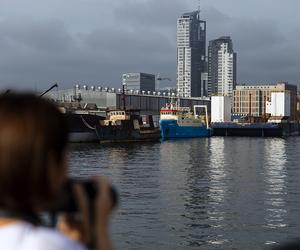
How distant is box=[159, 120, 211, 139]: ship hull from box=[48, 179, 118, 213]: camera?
86.8 meters

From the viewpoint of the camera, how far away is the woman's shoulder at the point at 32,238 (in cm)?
167

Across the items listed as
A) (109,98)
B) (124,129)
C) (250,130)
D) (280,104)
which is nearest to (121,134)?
(124,129)

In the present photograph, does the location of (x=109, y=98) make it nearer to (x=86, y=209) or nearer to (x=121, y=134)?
(x=121, y=134)

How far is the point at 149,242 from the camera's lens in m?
14.6

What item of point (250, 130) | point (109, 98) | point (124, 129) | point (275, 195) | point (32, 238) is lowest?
point (275, 195)

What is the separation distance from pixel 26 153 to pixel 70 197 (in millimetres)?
192

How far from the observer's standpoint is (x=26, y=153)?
173 centimetres

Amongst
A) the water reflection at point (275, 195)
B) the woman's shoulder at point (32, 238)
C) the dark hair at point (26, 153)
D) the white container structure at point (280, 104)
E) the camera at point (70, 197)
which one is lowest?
the water reflection at point (275, 195)

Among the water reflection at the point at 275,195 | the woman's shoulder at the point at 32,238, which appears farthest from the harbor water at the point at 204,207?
the woman's shoulder at the point at 32,238

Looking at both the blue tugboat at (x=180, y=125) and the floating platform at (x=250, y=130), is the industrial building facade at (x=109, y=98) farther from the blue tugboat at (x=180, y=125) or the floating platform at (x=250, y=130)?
the blue tugboat at (x=180, y=125)

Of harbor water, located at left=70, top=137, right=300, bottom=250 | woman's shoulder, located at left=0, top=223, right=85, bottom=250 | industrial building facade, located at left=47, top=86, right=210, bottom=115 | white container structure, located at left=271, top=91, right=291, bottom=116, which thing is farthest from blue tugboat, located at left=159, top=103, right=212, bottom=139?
woman's shoulder, located at left=0, top=223, right=85, bottom=250

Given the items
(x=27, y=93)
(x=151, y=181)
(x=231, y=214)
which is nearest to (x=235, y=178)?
(x=151, y=181)

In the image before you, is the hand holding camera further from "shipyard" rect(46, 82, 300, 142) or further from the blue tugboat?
the blue tugboat

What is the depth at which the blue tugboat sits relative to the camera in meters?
90.1
